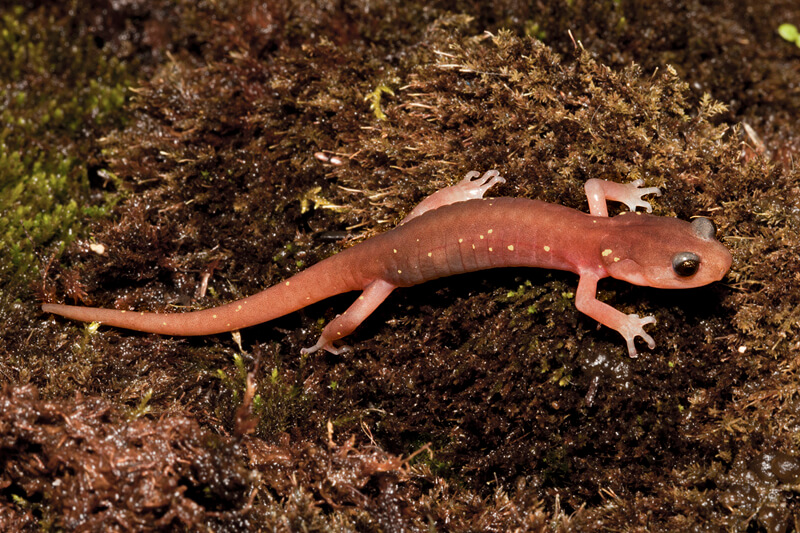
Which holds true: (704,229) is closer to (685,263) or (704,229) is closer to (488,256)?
(685,263)

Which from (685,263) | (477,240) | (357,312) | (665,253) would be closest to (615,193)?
(665,253)

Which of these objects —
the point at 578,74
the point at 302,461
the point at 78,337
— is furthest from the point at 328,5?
the point at 302,461

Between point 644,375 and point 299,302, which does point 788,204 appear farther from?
point 299,302

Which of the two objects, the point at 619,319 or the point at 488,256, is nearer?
the point at 619,319

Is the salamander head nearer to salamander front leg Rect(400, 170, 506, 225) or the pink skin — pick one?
the pink skin

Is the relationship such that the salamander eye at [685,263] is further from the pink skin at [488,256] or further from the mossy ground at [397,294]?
the mossy ground at [397,294]

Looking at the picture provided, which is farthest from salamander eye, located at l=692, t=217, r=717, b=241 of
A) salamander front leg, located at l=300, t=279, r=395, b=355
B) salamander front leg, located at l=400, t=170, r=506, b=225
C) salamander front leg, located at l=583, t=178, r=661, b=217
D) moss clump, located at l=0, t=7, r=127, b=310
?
moss clump, located at l=0, t=7, r=127, b=310
